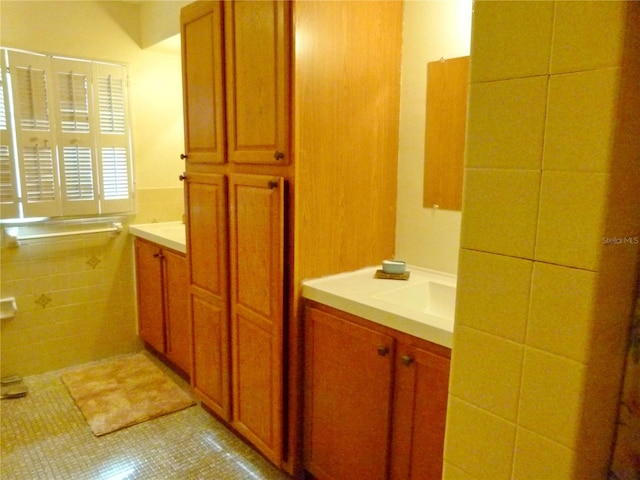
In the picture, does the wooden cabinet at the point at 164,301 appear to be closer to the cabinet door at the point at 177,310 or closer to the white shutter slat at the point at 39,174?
the cabinet door at the point at 177,310

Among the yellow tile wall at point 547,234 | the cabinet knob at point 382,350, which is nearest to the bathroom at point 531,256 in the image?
the yellow tile wall at point 547,234

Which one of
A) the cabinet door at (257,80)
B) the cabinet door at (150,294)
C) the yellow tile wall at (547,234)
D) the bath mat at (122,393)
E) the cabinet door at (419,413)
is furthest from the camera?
the cabinet door at (150,294)

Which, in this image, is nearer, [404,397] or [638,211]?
[638,211]

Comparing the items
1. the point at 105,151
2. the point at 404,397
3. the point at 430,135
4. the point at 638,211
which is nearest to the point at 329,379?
the point at 404,397

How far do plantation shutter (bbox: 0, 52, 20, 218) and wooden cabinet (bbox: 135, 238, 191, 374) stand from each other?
747 mm

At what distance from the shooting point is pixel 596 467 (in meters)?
0.72

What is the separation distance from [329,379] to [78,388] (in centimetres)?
184

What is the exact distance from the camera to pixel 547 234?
664 millimetres

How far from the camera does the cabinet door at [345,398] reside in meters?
1.62

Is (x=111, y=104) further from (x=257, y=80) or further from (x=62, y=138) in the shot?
(x=257, y=80)

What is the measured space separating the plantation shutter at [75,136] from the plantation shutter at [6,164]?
25 cm

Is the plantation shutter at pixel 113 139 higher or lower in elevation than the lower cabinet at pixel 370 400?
higher

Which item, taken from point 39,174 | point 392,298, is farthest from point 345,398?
point 39,174

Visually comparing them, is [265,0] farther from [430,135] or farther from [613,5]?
[613,5]
